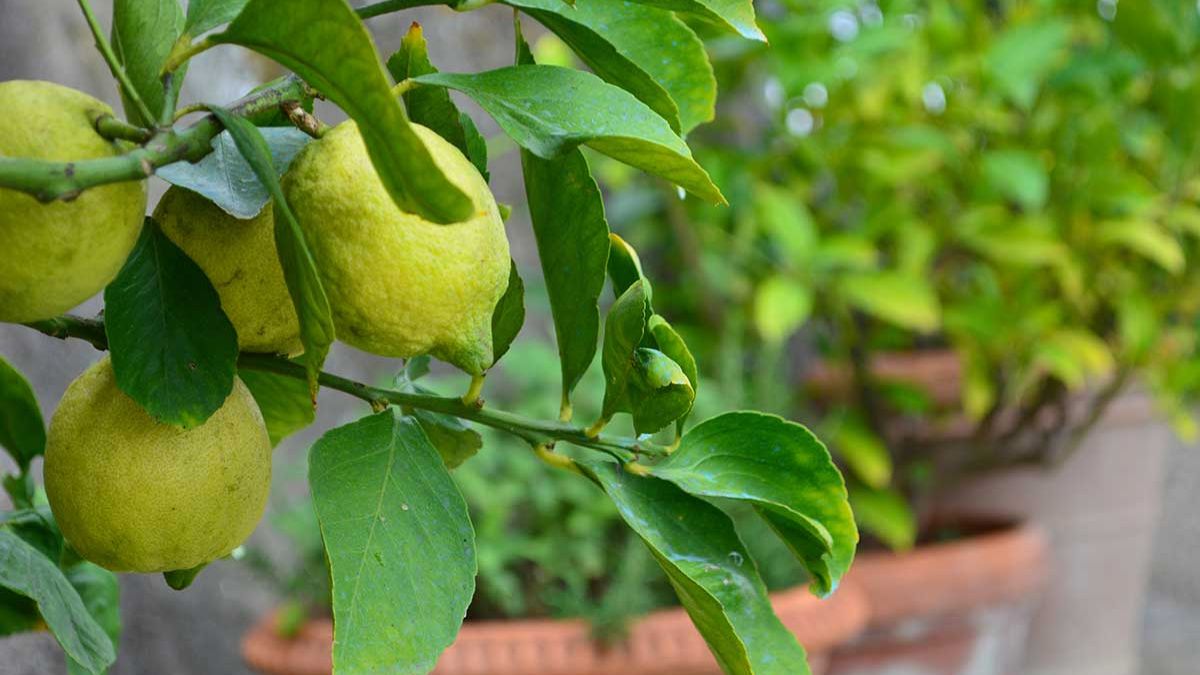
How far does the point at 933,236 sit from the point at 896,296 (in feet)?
0.56

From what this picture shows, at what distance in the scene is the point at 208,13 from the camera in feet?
1.06

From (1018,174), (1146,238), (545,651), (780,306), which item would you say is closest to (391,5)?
(545,651)

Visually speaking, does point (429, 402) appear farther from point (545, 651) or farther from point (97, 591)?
point (545, 651)

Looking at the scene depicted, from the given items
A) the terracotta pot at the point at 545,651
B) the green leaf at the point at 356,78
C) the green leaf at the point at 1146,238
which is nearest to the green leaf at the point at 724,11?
the green leaf at the point at 356,78

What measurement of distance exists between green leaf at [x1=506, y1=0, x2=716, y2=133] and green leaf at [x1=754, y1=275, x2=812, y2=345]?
0.88 metres

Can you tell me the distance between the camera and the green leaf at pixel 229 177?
11.8 inches

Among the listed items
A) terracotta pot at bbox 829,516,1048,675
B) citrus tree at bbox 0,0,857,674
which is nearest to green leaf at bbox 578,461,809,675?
citrus tree at bbox 0,0,857,674

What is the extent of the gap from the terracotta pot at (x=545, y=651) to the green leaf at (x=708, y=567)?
2.01ft

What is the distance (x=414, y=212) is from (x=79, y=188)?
6cm

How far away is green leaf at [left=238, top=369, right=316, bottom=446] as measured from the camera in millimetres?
404

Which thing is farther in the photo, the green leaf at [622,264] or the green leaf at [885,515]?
the green leaf at [885,515]

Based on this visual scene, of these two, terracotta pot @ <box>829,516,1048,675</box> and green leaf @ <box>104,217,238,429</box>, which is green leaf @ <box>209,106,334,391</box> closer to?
green leaf @ <box>104,217,238,429</box>

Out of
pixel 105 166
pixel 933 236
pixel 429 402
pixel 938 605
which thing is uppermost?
pixel 105 166

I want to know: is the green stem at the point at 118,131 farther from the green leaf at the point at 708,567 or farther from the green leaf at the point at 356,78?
the green leaf at the point at 708,567
